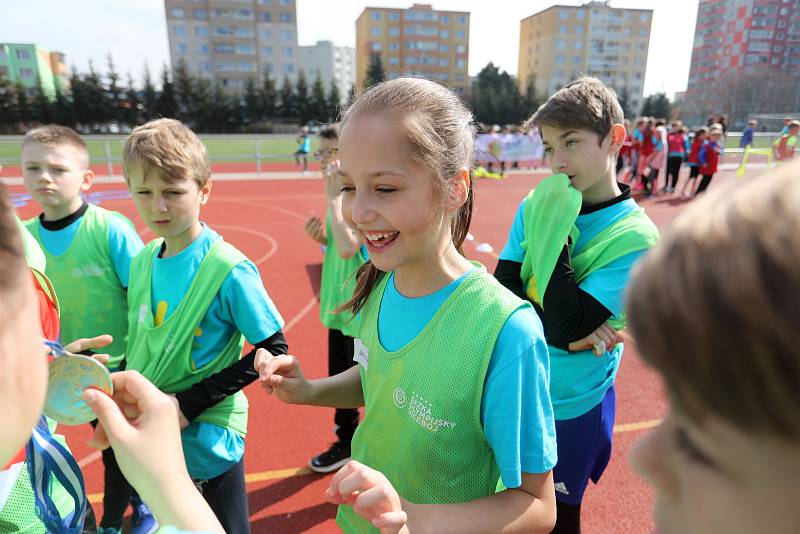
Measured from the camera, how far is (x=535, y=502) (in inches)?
50.5

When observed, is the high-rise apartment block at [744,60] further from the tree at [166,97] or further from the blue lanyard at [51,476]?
the blue lanyard at [51,476]

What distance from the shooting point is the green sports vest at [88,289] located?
118 inches

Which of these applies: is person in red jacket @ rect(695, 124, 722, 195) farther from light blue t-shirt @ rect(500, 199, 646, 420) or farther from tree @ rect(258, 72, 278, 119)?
tree @ rect(258, 72, 278, 119)

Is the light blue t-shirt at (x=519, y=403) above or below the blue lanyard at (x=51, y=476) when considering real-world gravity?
above

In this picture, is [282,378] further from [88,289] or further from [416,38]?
[416,38]

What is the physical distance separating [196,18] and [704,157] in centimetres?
7579

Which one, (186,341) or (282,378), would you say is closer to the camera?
(282,378)

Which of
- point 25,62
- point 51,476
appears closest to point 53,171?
point 51,476

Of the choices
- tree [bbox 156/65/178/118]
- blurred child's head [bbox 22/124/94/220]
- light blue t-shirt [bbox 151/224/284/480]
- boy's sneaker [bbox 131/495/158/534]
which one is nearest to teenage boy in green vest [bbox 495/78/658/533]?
light blue t-shirt [bbox 151/224/284/480]

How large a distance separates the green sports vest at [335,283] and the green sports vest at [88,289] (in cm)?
130

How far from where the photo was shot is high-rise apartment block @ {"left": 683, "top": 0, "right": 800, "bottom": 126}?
5953cm

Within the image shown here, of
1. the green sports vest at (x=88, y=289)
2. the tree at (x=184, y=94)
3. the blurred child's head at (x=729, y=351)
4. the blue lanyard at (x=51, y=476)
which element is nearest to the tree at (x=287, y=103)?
the tree at (x=184, y=94)

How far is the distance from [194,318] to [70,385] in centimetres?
85

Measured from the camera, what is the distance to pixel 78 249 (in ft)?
9.95
